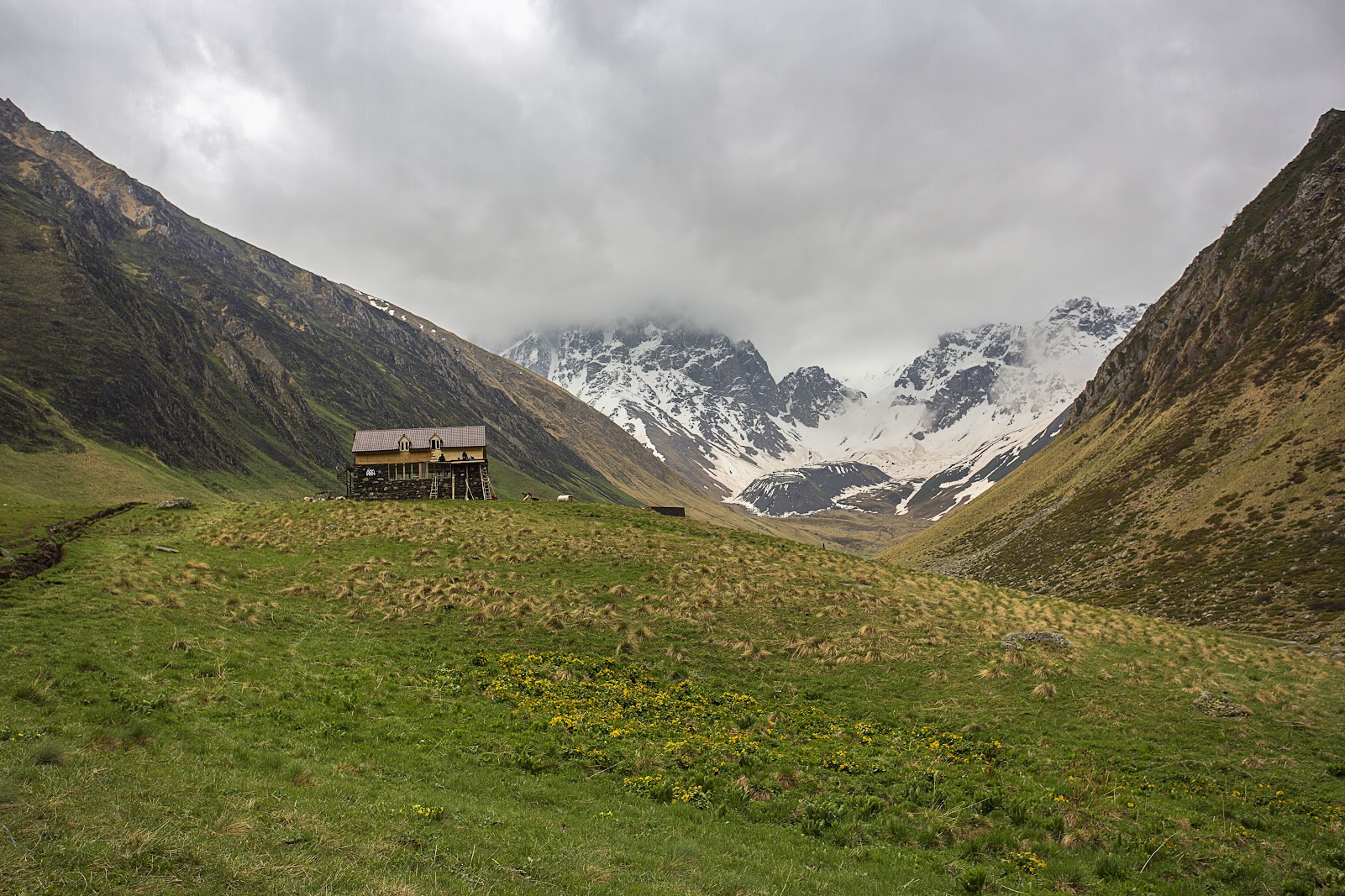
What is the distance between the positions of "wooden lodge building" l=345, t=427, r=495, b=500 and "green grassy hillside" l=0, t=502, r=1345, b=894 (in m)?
30.9

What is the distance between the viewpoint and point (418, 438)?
240 feet

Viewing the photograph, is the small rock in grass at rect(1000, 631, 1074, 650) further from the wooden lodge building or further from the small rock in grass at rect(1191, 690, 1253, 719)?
the wooden lodge building

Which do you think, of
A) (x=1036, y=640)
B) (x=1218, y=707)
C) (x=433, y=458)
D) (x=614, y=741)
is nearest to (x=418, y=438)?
(x=433, y=458)

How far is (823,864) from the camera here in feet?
47.4

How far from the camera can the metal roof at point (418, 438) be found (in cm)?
7275

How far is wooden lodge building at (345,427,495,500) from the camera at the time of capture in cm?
7067

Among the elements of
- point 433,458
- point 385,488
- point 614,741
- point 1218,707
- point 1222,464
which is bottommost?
point 1218,707

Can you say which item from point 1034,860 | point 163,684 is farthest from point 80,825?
point 1034,860

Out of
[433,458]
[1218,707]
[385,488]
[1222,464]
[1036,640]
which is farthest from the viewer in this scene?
[1222,464]

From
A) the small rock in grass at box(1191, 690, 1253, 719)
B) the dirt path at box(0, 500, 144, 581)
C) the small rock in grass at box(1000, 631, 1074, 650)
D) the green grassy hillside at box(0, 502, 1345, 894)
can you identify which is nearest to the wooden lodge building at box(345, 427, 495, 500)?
the dirt path at box(0, 500, 144, 581)

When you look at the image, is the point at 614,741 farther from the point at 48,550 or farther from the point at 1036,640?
the point at 48,550

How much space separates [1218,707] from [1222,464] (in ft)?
338

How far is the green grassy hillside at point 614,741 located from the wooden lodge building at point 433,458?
30938 mm

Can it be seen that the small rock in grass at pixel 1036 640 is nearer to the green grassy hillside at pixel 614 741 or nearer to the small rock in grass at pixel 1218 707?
the green grassy hillside at pixel 614 741
